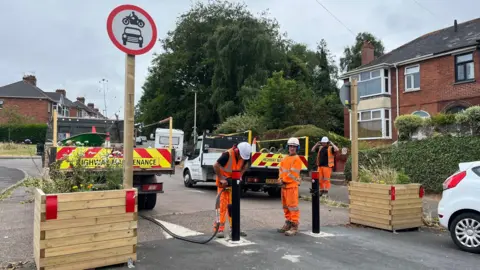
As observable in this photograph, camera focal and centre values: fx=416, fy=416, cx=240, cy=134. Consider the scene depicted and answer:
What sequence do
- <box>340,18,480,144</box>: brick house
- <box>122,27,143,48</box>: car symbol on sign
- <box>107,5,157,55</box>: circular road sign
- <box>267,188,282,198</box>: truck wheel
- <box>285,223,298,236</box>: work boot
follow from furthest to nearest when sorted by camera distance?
<box>340,18,480,144</box>: brick house → <box>267,188,282,198</box>: truck wheel → <box>285,223,298,236</box>: work boot → <box>122,27,143,48</box>: car symbol on sign → <box>107,5,157,55</box>: circular road sign

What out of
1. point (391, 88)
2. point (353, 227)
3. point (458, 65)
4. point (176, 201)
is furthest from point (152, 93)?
point (353, 227)

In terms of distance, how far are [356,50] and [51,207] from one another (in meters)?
48.8

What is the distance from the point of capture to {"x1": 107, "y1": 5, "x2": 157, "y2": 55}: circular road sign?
5.20 meters

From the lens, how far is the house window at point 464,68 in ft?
68.5

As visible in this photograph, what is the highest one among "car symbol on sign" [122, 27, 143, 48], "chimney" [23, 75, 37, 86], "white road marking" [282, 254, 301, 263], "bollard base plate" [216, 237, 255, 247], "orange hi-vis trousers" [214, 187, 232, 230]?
"chimney" [23, 75, 37, 86]

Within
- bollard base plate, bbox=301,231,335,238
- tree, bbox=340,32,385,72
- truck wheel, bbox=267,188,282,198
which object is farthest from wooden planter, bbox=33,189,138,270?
tree, bbox=340,32,385,72

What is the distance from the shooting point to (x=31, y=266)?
17.0ft

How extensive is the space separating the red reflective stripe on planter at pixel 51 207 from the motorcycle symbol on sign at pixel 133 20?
2.31 m

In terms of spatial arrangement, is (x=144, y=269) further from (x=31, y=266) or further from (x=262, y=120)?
(x=262, y=120)

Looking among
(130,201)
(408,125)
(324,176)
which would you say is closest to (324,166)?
(324,176)

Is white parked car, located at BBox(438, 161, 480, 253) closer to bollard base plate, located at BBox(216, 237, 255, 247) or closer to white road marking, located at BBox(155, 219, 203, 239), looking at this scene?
bollard base plate, located at BBox(216, 237, 255, 247)

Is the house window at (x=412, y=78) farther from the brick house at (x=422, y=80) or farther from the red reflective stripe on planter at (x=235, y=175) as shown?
the red reflective stripe on planter at (x=235, y=175)

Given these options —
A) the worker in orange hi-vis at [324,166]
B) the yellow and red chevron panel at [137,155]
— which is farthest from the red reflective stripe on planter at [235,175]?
the worker in orange hi-vis at [324,166]

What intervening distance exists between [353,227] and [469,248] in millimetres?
2214
